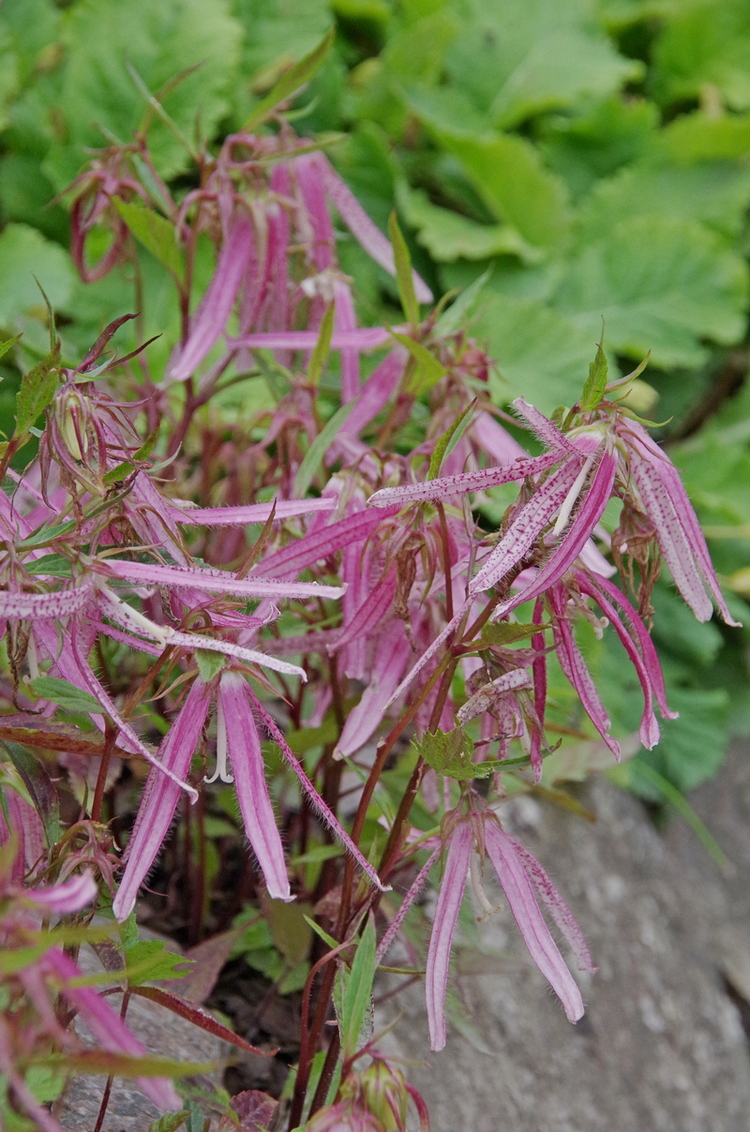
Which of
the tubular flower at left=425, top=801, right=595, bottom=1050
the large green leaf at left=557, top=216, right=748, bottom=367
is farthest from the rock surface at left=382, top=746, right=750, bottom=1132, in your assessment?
the large green leaf at left=557, top=216, right=748, bottom=367

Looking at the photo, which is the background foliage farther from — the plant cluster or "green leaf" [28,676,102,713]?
"green leaf" [28,676,102,713]

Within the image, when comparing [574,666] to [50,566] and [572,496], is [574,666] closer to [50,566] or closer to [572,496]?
[572,496]

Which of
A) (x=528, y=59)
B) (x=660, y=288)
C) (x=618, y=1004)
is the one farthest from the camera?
(x=528, y=59)

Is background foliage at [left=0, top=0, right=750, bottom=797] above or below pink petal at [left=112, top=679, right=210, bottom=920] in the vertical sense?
below

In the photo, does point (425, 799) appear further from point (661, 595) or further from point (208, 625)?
point (661, 595)

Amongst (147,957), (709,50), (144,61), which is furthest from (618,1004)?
(709,50)

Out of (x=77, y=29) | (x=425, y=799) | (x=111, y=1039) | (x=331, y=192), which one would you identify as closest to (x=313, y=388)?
(x=331, y=192)

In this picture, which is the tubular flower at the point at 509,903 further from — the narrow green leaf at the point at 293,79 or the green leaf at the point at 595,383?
the narrow green leaf at the point at 293,79
